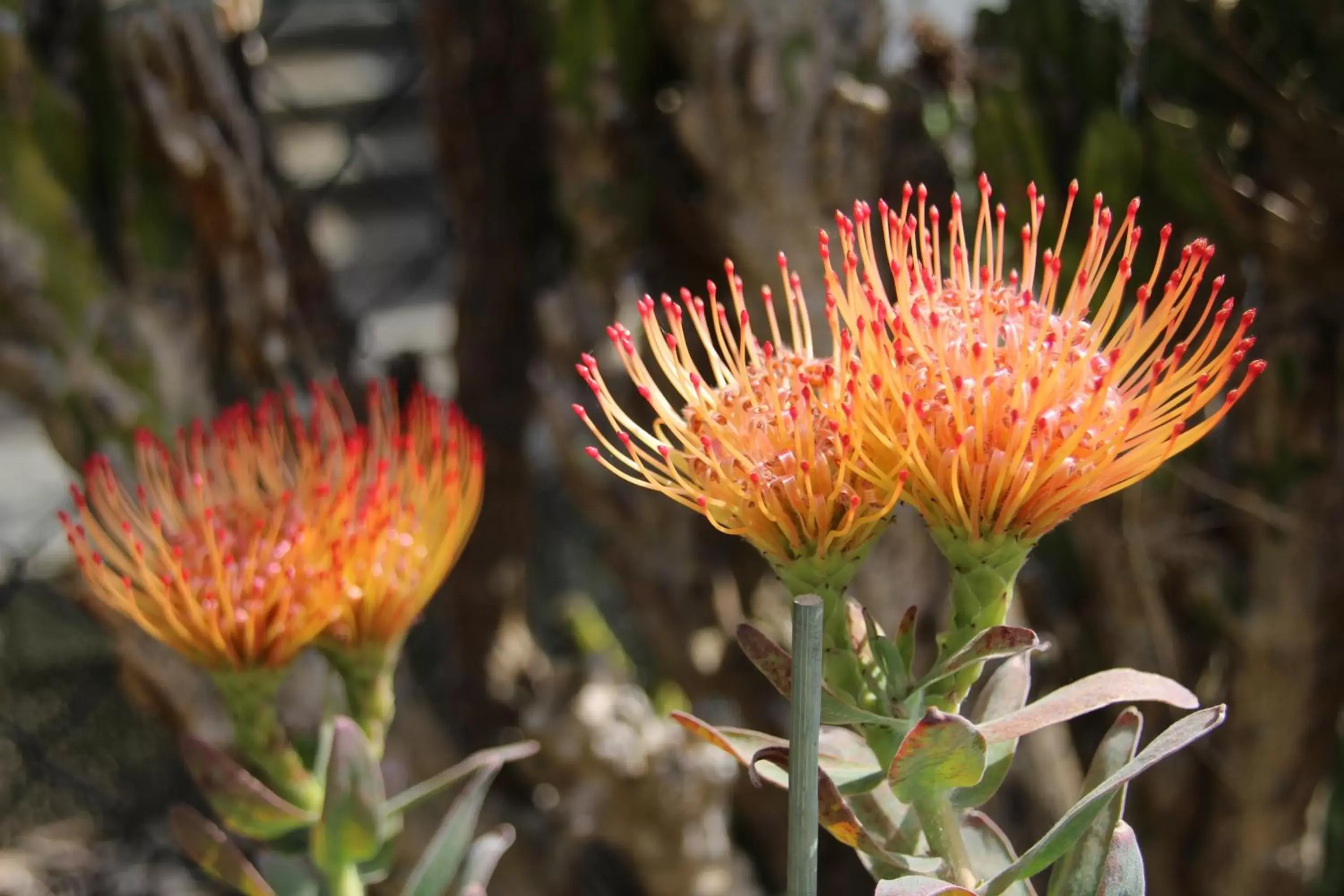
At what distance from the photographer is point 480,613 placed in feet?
5.38

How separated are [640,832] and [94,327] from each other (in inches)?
28.7

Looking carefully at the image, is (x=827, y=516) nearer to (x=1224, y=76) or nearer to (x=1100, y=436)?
(x=1100, y=436)

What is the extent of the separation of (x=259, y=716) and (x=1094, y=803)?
16.7 inches

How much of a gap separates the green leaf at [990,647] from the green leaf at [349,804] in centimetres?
31

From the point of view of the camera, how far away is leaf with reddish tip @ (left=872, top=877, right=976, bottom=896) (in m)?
0.42

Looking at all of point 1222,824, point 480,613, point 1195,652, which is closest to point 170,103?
point 480,613

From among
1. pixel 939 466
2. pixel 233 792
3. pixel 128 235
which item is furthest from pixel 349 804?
pixel 128 235

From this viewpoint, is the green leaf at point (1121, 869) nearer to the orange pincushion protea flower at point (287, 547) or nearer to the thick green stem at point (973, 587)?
the thick green stem at point (973, 587)

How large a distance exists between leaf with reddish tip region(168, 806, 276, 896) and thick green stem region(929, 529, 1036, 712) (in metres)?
0.37

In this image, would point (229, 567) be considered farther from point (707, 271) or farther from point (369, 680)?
point (707, 271)

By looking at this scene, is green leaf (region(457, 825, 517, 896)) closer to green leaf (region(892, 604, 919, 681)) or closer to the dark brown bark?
green leaf (region(892, 604, 919, 681))

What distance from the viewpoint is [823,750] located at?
20.7 inches

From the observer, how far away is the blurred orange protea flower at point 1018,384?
17.4 inches

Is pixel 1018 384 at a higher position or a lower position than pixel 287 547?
higher
